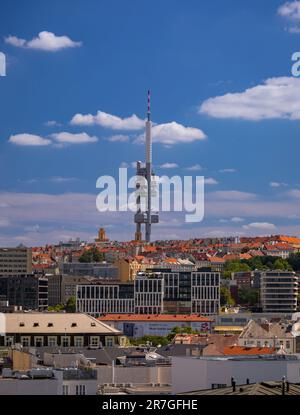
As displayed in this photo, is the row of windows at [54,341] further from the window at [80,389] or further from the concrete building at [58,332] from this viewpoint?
the window at [80,389]

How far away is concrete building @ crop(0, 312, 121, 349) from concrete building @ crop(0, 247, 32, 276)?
71463 mm

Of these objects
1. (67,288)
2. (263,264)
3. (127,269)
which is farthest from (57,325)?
(263,264)

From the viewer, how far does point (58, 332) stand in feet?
144

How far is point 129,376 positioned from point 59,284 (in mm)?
83499

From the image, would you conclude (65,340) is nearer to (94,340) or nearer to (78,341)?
(78,341)

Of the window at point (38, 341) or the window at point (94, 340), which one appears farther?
the window at point (38, 341)

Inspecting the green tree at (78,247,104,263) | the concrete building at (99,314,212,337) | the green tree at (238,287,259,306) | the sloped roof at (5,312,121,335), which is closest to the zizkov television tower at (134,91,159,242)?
the green tree at (78,247,104,263)

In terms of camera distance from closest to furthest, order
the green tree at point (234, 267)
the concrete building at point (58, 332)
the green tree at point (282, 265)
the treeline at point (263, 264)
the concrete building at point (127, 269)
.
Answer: the concrete building at point (58, 332), the concrete building at point (127, 269), the green tree at point (234, 267), the green tree at point (282, 265), the treeline at point (263, 264)

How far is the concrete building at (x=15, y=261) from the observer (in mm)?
117312

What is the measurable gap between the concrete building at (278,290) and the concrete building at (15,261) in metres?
23.0

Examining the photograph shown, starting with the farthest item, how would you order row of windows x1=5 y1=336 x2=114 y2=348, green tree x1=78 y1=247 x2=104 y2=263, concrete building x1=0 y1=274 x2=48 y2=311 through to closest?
green tree x1=78 y1=247 x2=104 y2=263 < concrete building x1=0 y1=274 x2=48 y2=311 < row of windows x1=5 y1=336 x2=114 y2=348

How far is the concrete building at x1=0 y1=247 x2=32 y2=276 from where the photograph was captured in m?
117

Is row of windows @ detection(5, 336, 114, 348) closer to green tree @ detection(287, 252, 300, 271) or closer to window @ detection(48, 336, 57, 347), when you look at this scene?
window @ detection(48, 336, 57, 347)

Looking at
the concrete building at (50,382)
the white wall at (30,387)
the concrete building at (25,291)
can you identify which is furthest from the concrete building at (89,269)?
the white wall at (30,387)
